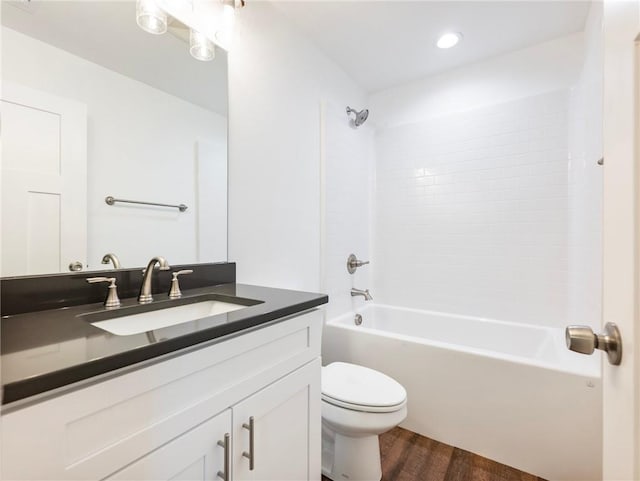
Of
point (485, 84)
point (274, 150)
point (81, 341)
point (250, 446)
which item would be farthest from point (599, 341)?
point (485, 84)

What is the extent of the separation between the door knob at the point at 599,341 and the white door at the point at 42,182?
131cm

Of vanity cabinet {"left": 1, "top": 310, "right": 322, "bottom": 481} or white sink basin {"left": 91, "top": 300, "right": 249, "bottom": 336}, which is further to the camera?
white sink basin {"left": 91, "top": 300, "right": 249, "bottom": 336}

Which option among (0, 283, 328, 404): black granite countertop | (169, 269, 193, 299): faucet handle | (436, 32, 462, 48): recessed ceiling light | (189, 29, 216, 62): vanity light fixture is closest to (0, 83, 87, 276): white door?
(0, 283, 328, 404): black granite countertop

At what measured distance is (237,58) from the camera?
1477 mm

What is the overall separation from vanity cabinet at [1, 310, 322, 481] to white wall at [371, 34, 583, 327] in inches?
67.6

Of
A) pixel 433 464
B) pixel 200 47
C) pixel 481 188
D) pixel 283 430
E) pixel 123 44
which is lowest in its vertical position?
pixel 433 464

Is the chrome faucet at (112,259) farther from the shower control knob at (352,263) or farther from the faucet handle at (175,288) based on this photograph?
the shower control knob at (352,263)

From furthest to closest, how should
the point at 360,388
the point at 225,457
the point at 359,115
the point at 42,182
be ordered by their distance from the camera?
the point at 359,115, the point at 360,388, the point at 42,182, the point at 225,457

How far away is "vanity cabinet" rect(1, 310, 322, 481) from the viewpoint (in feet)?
1.55

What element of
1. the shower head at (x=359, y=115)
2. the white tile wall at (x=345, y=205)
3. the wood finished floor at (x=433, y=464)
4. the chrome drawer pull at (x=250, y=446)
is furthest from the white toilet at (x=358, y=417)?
the shower head at (x=359, y=115)

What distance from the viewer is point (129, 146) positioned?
43.0 inches

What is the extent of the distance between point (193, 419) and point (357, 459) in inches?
40.3

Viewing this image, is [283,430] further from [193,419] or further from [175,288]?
[175,288]

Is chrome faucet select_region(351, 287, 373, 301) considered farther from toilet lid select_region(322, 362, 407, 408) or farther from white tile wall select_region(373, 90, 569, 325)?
toilet lid select_region(322, 362, 407, 408)
